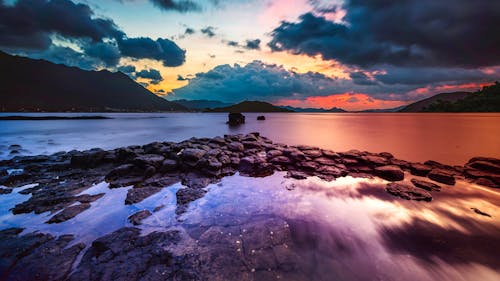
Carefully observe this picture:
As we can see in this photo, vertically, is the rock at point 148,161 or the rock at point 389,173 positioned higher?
the rock at point 148,161

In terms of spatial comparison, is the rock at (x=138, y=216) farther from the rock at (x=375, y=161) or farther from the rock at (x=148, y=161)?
the rock at (x=375, y=161)

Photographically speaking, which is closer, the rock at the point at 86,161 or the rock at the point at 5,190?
the rock at the point at 5,190

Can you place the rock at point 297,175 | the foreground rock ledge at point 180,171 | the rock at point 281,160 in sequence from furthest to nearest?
the rock at point 281,160 → the rock at point 297,175 → the foreground rock ledge at point 180,171

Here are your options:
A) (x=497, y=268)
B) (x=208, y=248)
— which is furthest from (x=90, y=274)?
(x=497, y=268)

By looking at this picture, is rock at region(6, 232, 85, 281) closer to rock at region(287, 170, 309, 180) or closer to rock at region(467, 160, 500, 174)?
rock at region(287, 170, 309, 180)

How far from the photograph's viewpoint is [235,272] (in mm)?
4711

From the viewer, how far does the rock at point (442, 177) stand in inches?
439

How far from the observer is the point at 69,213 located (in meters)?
7.23

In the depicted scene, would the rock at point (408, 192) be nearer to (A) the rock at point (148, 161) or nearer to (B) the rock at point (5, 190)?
(A) the rock at point (148, 161)

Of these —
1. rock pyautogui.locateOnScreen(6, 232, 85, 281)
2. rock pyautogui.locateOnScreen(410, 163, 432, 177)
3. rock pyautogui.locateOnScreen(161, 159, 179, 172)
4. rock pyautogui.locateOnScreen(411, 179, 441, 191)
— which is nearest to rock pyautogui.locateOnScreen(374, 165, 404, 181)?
rock pyautogui.locateOnScreen(411, 179, 441, 191)

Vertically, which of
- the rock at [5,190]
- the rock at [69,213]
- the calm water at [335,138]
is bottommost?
the calm water at [335,138]

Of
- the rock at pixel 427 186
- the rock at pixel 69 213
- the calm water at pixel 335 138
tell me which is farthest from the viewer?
the calm water at pixel 335 138

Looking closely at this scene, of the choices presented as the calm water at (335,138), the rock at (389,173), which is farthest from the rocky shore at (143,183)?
the calm water at (335,138)

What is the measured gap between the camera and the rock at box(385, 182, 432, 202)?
9008 millimetres
